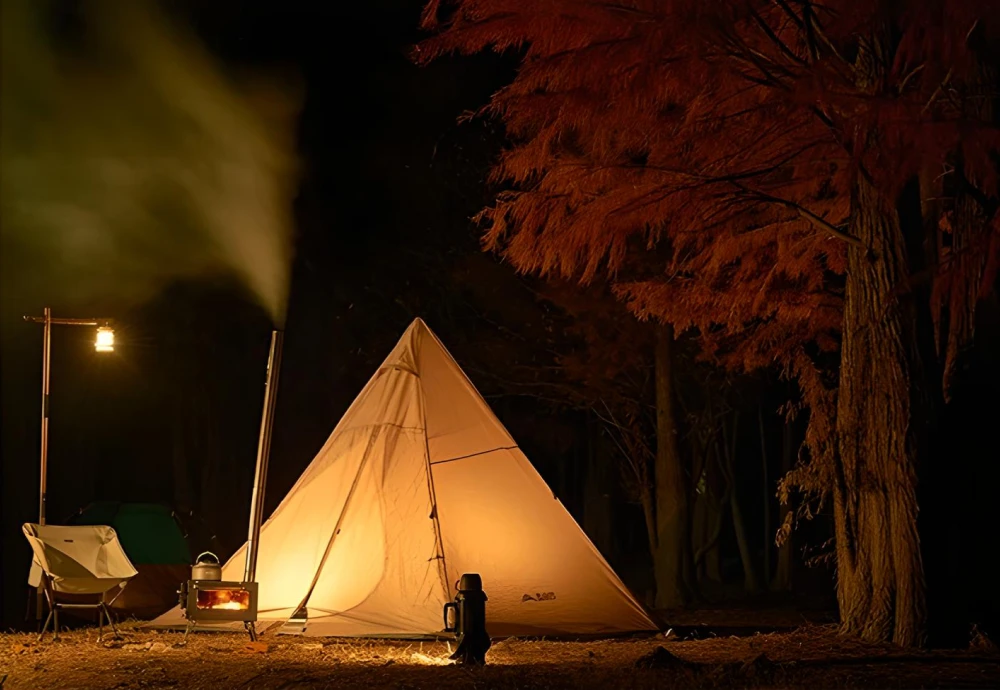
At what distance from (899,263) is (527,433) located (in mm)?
15318

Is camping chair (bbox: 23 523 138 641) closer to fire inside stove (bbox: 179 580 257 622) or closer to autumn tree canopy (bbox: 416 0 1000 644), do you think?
fire inside stove (bbox: 179 580 257 622)

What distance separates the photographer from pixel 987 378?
27.0ft

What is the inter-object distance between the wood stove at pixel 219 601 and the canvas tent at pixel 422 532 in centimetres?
111

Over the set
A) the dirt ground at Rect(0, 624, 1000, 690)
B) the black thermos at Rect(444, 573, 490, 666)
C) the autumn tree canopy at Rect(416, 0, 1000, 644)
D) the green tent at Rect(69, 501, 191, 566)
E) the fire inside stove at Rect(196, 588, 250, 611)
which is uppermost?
the autumn tree canopy at Rect(416, 0, 1000, 644)

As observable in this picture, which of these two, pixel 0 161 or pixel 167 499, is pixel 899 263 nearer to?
pixel 0 161

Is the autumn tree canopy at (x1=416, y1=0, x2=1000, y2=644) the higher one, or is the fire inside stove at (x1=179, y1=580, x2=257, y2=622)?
the autumn tree canopy at (x1=416, y1=0, x2=1000, y2=644)

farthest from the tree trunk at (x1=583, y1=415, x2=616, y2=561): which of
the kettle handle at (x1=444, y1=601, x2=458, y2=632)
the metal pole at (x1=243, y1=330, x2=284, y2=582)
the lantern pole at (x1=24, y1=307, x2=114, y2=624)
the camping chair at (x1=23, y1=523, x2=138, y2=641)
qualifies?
the metal pole at (x1=243, y1=330, x2=284, y2=582)

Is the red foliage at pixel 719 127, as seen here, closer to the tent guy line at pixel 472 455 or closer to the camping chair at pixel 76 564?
the tent guy line at pixel 472 455

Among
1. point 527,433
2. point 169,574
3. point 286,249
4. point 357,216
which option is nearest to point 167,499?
point 527,433

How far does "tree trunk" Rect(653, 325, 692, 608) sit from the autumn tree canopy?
641 cm

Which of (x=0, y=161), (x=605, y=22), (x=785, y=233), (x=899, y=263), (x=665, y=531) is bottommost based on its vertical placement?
(x=665, y=531)

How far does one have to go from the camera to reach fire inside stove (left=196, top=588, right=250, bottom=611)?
8.08 m

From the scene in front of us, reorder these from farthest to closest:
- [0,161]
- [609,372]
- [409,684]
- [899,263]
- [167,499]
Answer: [167,499]
[609,372]
[0,161]
[899,263]
[409,684]

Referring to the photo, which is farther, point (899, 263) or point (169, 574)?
point (169, 574)
